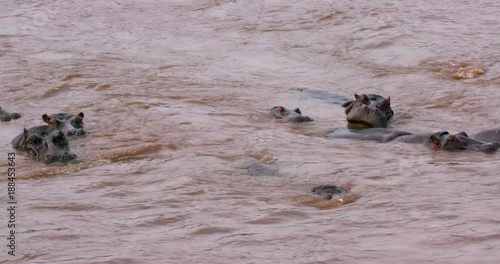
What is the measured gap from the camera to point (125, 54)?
15.5 m

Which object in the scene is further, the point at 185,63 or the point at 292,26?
the point at 292,26

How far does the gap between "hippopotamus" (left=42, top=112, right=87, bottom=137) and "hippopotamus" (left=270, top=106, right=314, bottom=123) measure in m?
2.11

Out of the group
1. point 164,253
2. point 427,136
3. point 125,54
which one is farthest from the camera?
point 125,54

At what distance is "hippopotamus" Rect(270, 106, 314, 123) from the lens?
11.4 meters

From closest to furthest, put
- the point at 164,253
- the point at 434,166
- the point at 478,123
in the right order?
the point at 164,253
the point at 434,166
the point at 478,123

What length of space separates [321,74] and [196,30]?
3696 millimetres

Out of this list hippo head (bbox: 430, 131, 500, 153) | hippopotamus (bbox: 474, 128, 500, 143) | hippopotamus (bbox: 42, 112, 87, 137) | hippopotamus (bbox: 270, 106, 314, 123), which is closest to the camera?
hippo head (bbox: 430, 131, 500, 153)


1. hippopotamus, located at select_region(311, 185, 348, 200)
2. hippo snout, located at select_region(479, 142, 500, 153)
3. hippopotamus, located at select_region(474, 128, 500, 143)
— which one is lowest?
hippopotamus, located at select_region(474, 128, 500, 143)

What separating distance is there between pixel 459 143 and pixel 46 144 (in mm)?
3907

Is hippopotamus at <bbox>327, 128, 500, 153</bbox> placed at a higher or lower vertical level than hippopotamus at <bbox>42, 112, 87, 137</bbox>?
lower

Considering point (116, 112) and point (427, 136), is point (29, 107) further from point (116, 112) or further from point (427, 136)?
point (427, 136)

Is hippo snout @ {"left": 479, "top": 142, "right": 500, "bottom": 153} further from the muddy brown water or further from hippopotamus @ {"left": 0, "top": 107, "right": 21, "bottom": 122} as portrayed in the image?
hippopotamus @ {"left": 0, "top": 107, "right": 21, "bottom": 122}

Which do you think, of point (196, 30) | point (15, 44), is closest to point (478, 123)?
point (196, 30)

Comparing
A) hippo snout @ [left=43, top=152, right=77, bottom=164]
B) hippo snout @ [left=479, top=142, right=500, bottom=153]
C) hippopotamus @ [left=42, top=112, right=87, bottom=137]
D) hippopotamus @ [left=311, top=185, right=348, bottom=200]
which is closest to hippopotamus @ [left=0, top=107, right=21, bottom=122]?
hippopotamus @ [left=42, top=112, right=87, bottom=137]
